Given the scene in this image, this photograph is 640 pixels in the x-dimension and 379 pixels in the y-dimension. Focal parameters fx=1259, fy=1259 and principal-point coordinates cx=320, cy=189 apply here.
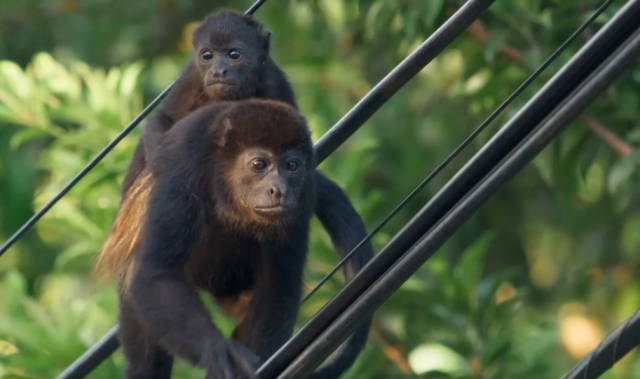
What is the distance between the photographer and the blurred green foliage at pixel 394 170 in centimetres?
729

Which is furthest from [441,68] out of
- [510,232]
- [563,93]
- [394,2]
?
[563,93]

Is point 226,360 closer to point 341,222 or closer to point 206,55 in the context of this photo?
point 341,222

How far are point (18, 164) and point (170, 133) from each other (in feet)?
24.5

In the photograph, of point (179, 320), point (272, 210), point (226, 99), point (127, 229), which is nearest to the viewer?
point (179, 320)

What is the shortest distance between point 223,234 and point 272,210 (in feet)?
1.21

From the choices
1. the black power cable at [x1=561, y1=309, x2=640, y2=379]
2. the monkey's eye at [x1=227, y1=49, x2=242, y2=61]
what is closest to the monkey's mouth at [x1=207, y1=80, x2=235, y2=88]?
the monkey's eye at [x1=227, y1=49, x2=242, y2=61]

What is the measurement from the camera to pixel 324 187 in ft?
17.3

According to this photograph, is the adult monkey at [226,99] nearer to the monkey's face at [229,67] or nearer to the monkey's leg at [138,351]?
the monkey's face at [229,67]

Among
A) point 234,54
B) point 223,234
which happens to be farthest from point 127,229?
point 234,54

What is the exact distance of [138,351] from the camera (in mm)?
4855

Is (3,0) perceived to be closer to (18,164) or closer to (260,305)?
(18,164)

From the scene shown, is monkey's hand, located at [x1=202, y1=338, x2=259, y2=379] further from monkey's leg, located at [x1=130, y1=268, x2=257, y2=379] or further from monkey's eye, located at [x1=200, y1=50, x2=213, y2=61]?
monkey's eye, located at [x1=200, y1=50, x2=213, y2=61]

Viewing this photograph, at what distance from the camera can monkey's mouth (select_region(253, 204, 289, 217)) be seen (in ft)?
14.9

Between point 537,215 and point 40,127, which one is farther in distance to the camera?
point 537,215
